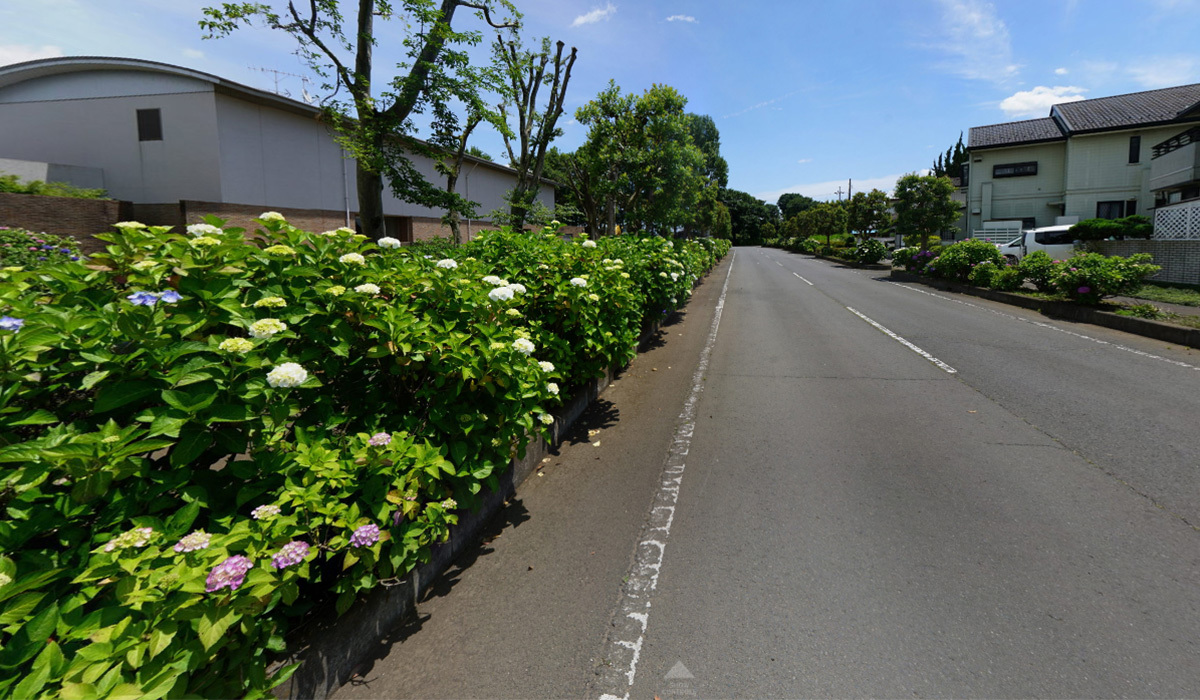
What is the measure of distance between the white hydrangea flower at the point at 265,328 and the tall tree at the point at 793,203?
111 meters

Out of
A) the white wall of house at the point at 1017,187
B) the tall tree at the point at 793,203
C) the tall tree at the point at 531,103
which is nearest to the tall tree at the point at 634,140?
the tall tree at the point at 531,103

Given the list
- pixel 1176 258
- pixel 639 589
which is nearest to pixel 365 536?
pixel 639 589

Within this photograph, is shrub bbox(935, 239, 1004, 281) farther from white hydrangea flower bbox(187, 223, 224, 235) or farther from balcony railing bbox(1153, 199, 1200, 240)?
white hydrangea flower bbox(187, 223, 224, 235)

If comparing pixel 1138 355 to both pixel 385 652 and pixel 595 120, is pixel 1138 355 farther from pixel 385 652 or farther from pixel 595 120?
pixel 595 120

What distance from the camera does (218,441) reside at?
1900mm

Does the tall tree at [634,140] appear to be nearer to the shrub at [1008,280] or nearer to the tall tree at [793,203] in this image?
the shrub at [1008,280]

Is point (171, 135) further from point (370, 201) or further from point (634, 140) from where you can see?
point (634, 140)

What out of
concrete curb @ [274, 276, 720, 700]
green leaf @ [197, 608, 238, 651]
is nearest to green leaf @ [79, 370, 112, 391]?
green leaf @ [197, 608, 238, 651]

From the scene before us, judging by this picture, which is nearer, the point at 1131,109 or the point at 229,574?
the point at 229,574

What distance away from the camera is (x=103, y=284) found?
214cm

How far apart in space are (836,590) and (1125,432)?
395cm

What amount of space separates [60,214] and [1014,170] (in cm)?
4422

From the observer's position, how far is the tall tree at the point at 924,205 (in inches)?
988

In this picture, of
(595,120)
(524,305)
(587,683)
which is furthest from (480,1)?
(587,683)
